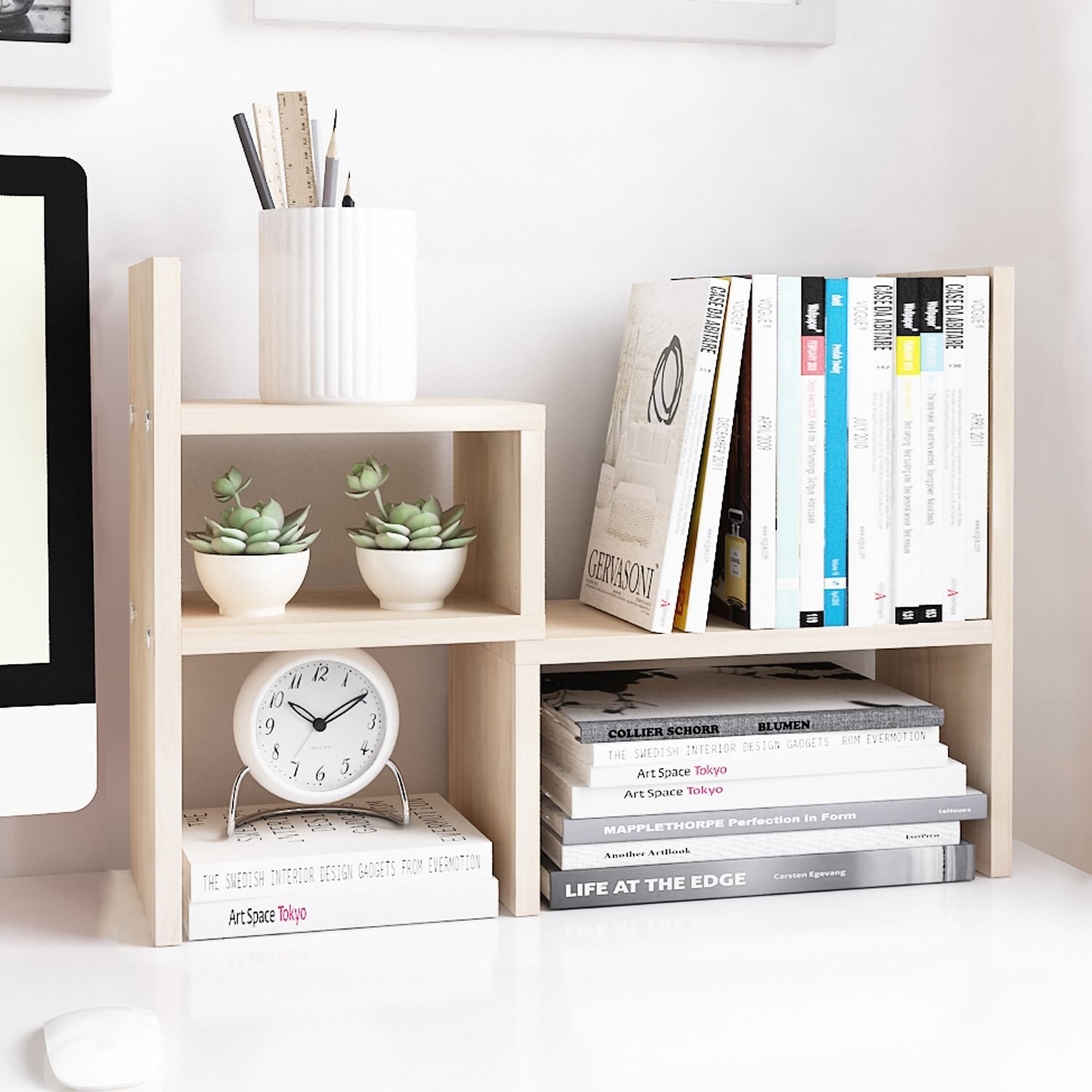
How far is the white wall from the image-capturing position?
1.17 metres

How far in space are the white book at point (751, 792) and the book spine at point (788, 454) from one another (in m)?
0.12

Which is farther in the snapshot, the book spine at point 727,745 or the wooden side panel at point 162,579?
the book spine at point 727,745

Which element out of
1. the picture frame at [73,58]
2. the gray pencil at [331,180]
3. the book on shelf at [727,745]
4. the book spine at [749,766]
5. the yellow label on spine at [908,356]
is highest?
the picture frame at [73,58]

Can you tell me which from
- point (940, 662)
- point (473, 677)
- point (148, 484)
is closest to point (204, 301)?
point (148, 484)

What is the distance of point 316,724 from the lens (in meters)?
1.07

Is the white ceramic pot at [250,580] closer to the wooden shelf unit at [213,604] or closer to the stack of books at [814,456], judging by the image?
the wooden shelf unit at [213,604]

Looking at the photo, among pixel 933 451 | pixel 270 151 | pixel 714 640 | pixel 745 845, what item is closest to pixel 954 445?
pixel 933 451

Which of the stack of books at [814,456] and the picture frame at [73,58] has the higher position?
the picture frame at [73,58]

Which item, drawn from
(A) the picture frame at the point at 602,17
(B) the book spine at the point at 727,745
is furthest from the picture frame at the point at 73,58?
(B) the book spine at the point at 727,745

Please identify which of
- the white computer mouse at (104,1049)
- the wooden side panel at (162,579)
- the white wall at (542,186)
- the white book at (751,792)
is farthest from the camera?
the white wall at (542,186)

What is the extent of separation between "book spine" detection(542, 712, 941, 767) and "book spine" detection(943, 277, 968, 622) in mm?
100

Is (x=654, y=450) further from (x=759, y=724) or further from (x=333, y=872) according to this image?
(x=333, y=872)

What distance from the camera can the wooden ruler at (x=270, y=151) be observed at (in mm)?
1086

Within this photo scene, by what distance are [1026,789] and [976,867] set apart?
9.8 inches
